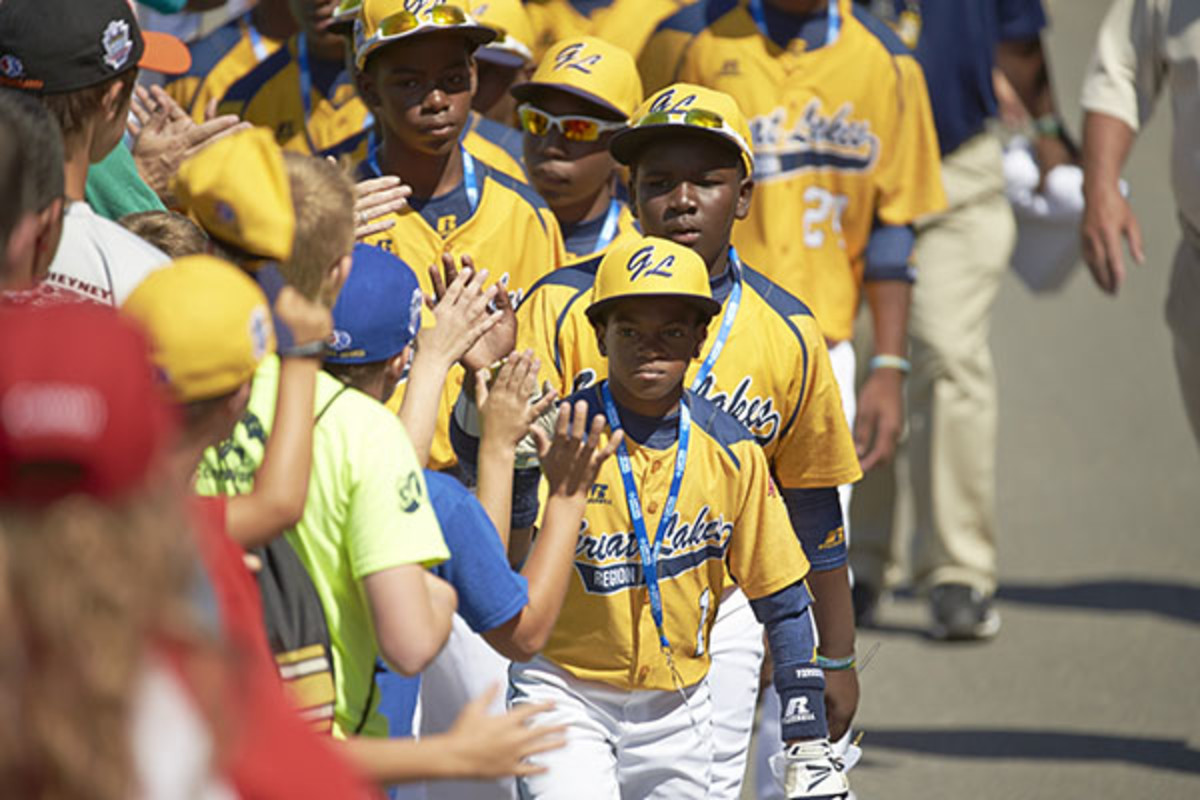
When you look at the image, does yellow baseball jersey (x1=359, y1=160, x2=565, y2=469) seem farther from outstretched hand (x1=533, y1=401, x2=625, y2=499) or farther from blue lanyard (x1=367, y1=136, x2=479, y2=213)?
outstretched hand (x1=533, y1=401, x2=625, y2=499)

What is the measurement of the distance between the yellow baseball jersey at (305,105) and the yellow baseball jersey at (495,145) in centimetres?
41

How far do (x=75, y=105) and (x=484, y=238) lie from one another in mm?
1748

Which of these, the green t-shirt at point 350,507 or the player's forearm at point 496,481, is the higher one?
the green t-shirt at point 350,507

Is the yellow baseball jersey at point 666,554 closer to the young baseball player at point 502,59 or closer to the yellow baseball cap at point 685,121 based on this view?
the yellow baseball cap at point 685,121

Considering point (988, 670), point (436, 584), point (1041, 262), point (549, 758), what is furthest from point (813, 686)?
point (1041, 262)

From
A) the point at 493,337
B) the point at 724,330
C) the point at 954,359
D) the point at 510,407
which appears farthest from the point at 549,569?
the point at 954,359

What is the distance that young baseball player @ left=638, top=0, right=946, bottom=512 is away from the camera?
7.02 meters

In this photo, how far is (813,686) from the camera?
190 inches

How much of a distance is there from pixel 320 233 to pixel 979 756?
4588 millimetres

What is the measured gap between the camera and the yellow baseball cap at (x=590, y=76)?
6273mm

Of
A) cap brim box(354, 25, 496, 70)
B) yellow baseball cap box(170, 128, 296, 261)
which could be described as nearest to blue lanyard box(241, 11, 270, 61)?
cap brim box(354, 25, 496, 70)

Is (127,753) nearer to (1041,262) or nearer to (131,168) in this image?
(131,168)

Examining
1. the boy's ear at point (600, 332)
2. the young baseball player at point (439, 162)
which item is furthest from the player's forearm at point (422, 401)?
the young baseball player at point (439, 162)

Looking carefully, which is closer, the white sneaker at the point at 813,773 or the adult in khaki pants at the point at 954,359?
the white sneaker at the point at 813,773
